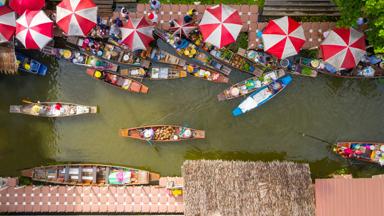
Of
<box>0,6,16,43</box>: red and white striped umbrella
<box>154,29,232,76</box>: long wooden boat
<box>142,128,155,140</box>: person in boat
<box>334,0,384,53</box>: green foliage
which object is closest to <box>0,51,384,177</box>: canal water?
<box>142,128,155,140</box>: person in boat

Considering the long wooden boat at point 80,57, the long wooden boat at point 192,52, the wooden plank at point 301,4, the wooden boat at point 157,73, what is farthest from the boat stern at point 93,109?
the wooden plank at point 301,4

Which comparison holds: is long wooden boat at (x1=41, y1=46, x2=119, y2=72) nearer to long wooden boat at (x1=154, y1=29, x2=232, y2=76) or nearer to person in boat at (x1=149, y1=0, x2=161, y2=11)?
long wooden boat at (x1=154, y1=29, x2=232, y2=76)

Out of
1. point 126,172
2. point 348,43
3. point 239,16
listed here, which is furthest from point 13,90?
point 348,43

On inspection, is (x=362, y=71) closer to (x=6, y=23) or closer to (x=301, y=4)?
(x=301, y=4)

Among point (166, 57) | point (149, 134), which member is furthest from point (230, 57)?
point (149, 134)

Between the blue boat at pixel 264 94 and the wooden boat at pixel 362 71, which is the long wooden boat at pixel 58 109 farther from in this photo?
the wooden boat at pixel 362 71

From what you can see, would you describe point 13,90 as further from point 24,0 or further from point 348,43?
point 348,43
